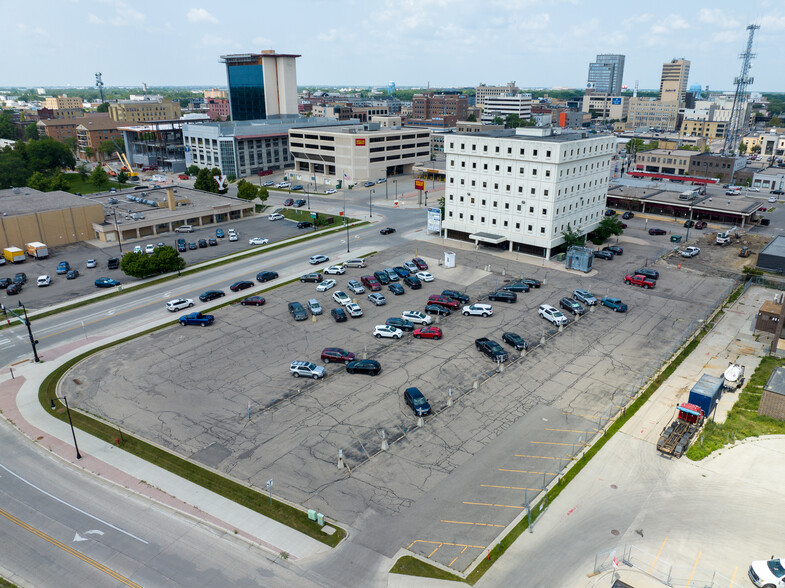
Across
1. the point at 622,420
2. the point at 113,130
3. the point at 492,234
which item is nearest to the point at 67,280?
the point at 492,234

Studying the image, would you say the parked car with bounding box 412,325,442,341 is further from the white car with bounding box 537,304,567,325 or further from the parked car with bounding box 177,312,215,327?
the parked car with bounding box 177,312,215,327

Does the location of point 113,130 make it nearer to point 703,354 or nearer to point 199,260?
point 199,260

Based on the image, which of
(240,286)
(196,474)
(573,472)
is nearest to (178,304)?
(240,286)

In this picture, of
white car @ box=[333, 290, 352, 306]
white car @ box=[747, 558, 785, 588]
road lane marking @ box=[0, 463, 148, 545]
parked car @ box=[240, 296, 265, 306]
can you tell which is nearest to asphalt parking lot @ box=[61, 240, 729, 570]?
parked car @ box=[240, 296, 265, 306]

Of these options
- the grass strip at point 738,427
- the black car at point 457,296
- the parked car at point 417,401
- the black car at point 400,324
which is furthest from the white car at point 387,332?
the grass strip at point 738,427

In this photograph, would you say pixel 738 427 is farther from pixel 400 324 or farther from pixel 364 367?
pixel 400 324

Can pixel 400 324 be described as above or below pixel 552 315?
below

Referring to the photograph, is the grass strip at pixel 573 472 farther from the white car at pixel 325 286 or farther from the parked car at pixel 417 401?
the white car at pixel 325 286
